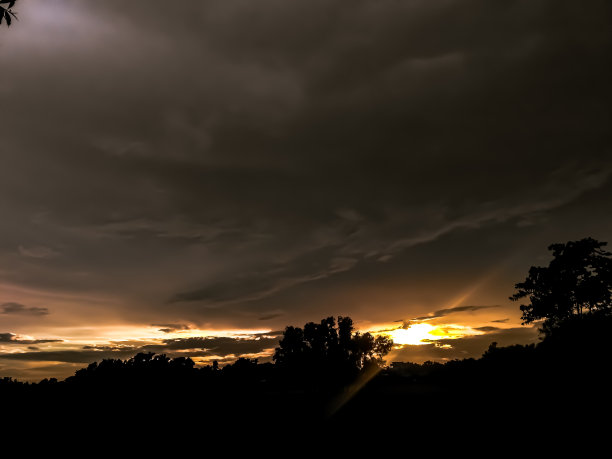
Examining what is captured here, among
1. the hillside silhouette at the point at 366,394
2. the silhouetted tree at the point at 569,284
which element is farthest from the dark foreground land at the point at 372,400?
the silhouetted tree at the point at 569,284

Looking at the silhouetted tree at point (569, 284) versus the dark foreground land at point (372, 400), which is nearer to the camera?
the dark foreground land at point (372, 400)

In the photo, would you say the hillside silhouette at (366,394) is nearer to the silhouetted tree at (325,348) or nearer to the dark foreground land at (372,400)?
the dark foreground land at (372,400)

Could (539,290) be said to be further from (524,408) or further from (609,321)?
(524,408)

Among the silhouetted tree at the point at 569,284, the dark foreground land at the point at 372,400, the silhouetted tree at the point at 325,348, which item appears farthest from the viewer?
the silhouetted tree at the point at 325,348

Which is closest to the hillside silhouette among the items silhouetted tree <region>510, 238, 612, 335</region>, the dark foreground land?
the dark foreground land

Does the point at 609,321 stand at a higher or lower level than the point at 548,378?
higher

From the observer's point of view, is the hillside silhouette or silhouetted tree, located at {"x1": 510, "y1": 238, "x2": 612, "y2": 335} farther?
silhouetted tree, located at {"x1": 510, "y1": 238, "x2": 612, "y2": 335}

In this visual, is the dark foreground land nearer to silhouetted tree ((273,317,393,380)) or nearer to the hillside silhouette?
the hillside silhouette

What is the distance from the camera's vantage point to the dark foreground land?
12.4 metres

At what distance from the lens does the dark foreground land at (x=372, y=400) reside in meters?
12.4

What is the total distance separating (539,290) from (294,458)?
3901 cm

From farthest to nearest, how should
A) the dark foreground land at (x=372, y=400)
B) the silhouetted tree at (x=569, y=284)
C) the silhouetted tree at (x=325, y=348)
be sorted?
the silhouetted tree at (x=325, y=348)
the silhouetted tree at (x=569, y=284)
the dark foreground land at (x=372, y=400)

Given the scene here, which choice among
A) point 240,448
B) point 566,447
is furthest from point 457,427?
point 240,448

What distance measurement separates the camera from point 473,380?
17500 millimetres
